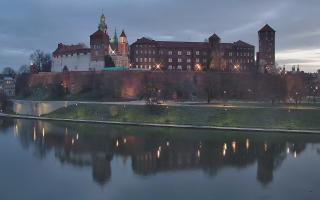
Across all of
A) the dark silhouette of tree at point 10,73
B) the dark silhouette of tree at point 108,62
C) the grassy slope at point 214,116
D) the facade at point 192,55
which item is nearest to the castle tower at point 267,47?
the facade at point 192,55

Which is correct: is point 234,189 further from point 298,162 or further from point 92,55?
point 92,55

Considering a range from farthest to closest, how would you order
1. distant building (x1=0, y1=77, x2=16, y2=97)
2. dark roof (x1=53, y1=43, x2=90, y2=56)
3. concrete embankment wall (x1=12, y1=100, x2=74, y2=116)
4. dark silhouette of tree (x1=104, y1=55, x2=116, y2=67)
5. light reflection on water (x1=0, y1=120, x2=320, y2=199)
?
distant building (x1=0, y1=77, x2=16, y2=97) < dark roof (x1=53, y1=43, x2=90, y2=56) < dark silhouette of tree (x1=104, y1=55, x2=116, y2=67) < concrete embankment wall (x1=12, y1=100, x2=74, y2=116) < light reflection on water (x1=0, y1=120, x2=320, y2=199)

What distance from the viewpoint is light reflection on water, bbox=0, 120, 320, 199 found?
19.9 m

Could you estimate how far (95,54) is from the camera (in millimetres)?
63156

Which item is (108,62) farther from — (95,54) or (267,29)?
(267,29)

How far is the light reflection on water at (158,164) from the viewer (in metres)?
19.9

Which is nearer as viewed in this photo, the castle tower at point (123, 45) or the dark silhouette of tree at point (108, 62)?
the dark silhouette of tree at point (108, 62)

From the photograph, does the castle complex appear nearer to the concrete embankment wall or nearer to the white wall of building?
the white wall of building

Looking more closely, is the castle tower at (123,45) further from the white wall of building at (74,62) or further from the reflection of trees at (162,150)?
the reflection of trees at (162,150)

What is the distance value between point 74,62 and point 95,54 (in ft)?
18.5

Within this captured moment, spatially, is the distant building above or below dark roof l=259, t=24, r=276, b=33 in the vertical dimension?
below

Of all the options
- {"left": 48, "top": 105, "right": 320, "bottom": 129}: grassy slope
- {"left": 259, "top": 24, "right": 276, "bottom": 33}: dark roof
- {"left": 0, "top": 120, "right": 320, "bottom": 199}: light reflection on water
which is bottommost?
{"left": 0, "top": 120, "right": 320, "bottom": 199}: light reflection on water

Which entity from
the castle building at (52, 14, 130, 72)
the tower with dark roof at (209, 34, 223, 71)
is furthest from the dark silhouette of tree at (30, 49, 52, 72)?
the tower with dark roof at (209, 34, 223, 71)

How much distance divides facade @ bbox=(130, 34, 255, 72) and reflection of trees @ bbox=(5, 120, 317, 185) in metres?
30.5
